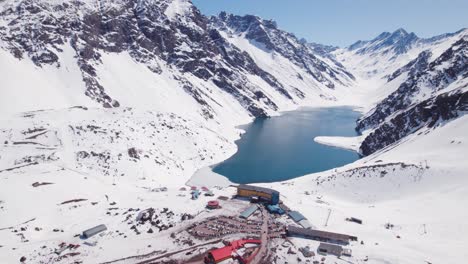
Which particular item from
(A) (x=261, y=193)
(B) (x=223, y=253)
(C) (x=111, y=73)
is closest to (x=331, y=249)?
(B) (x=223, y=253)

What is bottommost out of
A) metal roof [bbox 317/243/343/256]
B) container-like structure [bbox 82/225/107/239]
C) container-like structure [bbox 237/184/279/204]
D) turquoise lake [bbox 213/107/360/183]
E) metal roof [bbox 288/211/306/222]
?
container-like structure [bbox 82/225/107/239]

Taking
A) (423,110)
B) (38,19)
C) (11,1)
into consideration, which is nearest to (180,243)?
(423,110)

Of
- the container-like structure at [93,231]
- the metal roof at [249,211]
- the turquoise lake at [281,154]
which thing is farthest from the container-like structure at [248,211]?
the turquoise lake at [281,154]

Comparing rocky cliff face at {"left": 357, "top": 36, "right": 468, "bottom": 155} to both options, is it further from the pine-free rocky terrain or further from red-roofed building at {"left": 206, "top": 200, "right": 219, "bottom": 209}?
red-roofed building at {"left": 206, "top": 200, "right": 219, "bottom": 209}

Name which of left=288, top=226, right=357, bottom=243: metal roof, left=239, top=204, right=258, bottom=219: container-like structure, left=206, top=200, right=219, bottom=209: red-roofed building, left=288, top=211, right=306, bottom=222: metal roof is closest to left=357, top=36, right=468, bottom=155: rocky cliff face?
left=288, top=211, right=306, bottom=222: metal roof

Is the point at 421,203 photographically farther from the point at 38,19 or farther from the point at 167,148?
the point at 38,19

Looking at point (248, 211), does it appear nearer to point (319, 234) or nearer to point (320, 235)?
point (319, 234)
